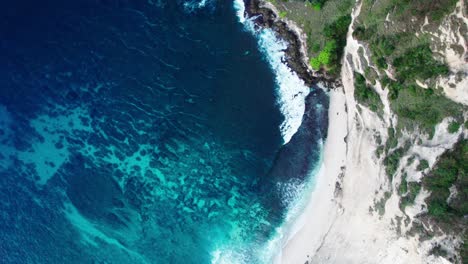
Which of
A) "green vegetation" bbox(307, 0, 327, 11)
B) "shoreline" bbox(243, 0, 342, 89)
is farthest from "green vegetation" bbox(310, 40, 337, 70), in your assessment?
"green vegetation" bbox(307, 0, 327, 11)

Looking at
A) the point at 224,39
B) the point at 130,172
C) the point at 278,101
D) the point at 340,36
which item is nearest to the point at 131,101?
the point at 130,172

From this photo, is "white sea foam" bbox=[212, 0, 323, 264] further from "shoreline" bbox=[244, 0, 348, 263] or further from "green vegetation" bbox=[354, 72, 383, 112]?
"green vegetation" bbox=[354, 72, 383, 112]

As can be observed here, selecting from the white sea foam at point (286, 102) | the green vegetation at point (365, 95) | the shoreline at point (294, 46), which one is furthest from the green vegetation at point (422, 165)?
the shoreline at point (294, 46)

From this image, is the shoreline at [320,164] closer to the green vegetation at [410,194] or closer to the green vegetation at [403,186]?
the green vegetation at [403,186]

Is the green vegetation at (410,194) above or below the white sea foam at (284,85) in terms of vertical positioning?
below

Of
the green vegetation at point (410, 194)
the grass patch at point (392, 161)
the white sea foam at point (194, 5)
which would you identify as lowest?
the green vegetation at point (410, 194)

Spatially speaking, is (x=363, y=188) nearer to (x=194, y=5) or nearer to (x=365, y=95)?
(x=365, y=95)
